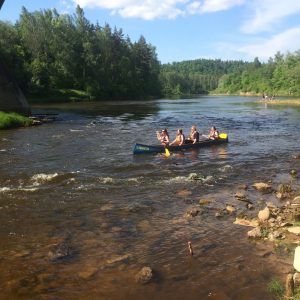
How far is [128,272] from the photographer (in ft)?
31.0

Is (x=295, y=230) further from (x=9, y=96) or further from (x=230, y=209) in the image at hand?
(x=9, y=96)

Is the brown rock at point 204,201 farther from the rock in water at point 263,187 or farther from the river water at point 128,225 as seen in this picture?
the rock in water at point 263,187

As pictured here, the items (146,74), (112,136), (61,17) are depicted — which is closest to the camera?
(112,136)

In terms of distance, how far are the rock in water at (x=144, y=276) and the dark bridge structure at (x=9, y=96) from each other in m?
35.8

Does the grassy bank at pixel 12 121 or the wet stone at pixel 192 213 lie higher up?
the grassy bank at pixel 12 121

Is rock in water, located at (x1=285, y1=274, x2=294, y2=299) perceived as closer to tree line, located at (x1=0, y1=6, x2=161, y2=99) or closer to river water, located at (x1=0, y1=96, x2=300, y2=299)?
river water, located at (x1=0, y1=96, x2=300, y2=299)

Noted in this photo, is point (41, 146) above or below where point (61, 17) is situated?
below

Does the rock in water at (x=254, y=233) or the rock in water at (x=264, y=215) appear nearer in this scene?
the rock in water at (x=254, y=233)

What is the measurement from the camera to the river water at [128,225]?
8.88 meters

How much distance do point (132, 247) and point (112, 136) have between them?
23161 millimetres

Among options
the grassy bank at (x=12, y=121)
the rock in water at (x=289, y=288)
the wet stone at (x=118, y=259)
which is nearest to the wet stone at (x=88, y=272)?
the wet stone at (x=118, y=259)

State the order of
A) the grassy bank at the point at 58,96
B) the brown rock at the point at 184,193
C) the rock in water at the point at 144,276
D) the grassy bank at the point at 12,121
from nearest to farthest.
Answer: the rock in water at the point at 144,276, the brown rock at the point at 184,193, the grassy bank at the point at 12,121, the grassy bank at the point at 58,96

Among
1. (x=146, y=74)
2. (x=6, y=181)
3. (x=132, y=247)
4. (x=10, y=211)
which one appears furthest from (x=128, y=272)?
(x=146, y=74)

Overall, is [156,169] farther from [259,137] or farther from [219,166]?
[259,137]
